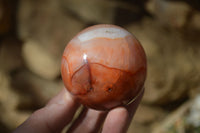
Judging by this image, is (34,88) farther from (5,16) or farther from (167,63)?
(167,63)

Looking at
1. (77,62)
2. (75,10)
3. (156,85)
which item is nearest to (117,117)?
(77,62)

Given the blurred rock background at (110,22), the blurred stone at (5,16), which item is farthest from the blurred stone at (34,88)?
the blurred stone at (5,16)

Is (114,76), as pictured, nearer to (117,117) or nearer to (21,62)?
(117,117)

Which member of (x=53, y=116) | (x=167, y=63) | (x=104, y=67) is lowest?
(x=167, y=63)

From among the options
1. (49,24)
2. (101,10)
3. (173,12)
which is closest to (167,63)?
(173,12)

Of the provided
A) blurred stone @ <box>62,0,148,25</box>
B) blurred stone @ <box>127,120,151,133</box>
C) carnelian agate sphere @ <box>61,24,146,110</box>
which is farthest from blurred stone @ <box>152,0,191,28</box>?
carnelian agate sphere @ <box>61,24,146,110</box>

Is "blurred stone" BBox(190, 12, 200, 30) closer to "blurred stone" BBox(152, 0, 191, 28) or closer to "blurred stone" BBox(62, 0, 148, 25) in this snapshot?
"blurred stone" BBox(152, 0, 191, 28)

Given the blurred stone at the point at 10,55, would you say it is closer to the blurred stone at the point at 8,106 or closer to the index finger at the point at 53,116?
the blurred stone at the point at 8,106
